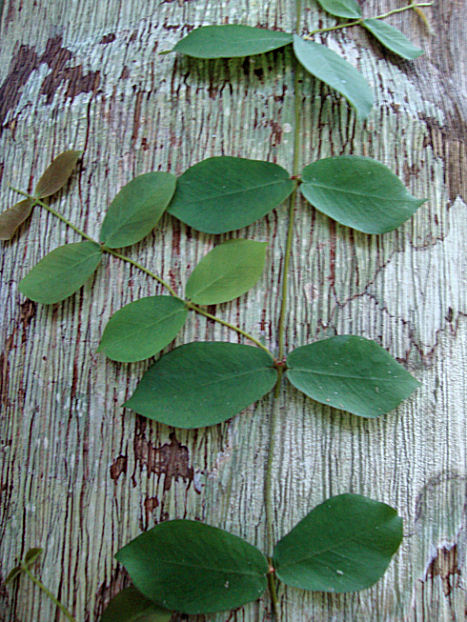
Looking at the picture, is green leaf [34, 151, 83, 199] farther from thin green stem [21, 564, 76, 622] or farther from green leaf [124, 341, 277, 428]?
thin green stem [21, 564, 76, 622]

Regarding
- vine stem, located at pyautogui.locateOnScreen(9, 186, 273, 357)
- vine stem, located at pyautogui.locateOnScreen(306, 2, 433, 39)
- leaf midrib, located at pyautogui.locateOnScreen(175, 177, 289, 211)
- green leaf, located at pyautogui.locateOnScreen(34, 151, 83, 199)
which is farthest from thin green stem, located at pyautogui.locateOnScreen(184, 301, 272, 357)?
vine stem, located at pyautogui.locateOnScreen(306, 2, 433, 39)

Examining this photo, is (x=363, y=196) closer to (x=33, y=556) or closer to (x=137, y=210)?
(x=137, y=210)

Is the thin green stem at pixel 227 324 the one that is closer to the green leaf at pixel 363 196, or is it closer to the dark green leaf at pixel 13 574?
the green leaf at pixel 363 196

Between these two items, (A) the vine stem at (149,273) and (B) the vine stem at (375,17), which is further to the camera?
(B) the vine stem at (375,17)

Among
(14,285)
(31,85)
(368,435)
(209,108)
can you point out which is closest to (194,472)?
(368,435)

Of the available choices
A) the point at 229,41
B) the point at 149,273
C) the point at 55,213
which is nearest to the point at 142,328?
the point at 149,273

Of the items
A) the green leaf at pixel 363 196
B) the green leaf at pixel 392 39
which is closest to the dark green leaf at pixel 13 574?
the green leaf at pixel 363 196

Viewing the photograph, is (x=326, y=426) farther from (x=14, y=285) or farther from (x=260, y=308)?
(x=14, y=285)
